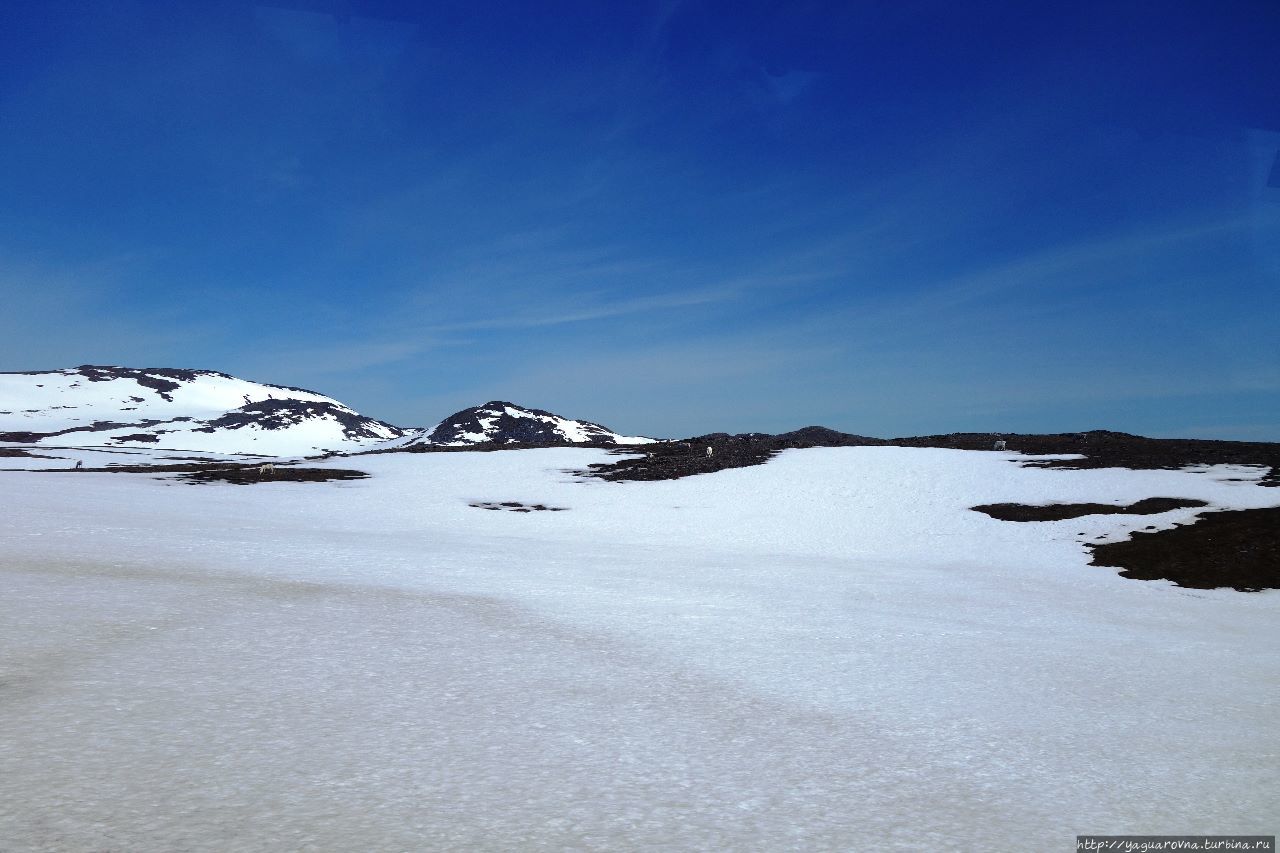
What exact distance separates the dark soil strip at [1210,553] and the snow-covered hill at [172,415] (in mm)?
100337

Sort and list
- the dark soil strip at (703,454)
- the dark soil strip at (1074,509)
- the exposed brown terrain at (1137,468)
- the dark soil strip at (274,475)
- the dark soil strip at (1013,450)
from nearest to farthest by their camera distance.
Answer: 1. the exposed brown terrain at (1137,468)
2. the dark soil strip at (1074,509)
3. the dark soil strip at (1013,450)
4. the dark soil strip at (274,475)
5. the dark soil strip at (703,454)

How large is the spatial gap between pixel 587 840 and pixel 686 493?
36.9 metres

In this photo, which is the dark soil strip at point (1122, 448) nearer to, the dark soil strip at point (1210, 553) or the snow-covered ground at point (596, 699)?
the dark soil strip at point (1210, 553)

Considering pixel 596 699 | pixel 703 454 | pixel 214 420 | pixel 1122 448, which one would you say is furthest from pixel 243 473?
pixel 214 420

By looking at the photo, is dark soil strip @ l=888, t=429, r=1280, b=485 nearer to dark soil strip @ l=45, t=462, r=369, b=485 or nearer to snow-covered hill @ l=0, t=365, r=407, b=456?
dark soil strip @ l=45, t=462, r=369, b=485

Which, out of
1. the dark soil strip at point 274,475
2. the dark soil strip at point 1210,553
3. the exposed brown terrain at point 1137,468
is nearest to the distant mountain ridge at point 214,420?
the exposed brown terrain at point 1137,468

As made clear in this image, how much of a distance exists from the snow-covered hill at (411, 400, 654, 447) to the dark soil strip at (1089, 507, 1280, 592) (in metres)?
82.3

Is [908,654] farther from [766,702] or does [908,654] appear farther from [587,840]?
[587,840]

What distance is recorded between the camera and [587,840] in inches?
238

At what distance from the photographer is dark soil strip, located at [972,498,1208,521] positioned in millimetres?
32281

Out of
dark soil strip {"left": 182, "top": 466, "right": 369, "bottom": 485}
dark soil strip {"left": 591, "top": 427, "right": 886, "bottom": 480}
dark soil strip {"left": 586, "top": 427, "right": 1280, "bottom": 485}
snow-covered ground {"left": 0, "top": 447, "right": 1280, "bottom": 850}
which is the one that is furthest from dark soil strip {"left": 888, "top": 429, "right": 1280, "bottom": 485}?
dark soil strip {"left": 182, "top": 466, "right": 369, "bottom": 485}

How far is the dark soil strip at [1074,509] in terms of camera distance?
1271 inches

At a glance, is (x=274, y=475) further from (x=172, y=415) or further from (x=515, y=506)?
(x=172, y=415)

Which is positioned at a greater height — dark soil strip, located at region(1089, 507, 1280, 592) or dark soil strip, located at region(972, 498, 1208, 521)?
dark soil strip, located at region(972, 498, 1208, 521)
